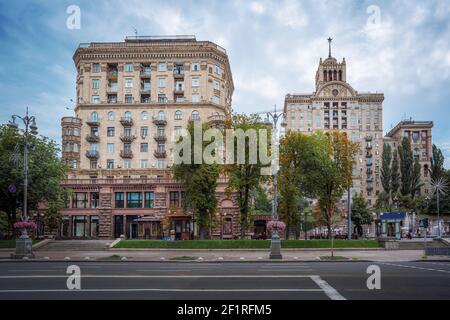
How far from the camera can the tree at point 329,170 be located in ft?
166

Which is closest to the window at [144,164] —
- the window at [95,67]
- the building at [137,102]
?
the building at [137,102]

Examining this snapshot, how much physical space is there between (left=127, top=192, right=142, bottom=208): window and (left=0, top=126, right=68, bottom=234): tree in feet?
36.4

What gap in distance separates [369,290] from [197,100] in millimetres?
60447

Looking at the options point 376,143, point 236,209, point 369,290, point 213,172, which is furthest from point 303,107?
point 369,290

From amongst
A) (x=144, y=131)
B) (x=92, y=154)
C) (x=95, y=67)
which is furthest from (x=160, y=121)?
(x=95, y=67)

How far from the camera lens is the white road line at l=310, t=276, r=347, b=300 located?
44.1 ft

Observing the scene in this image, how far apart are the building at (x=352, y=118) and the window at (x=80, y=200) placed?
81.0 meters

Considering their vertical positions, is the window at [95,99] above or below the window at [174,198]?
above

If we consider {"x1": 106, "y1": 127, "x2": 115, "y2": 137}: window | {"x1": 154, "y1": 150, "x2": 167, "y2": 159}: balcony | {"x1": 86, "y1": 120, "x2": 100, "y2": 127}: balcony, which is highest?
{"x1": 86, "y1": 120, "x2": 100, "y2": 127}: balcony

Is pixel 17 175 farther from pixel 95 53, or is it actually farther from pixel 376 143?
pixel 376 143

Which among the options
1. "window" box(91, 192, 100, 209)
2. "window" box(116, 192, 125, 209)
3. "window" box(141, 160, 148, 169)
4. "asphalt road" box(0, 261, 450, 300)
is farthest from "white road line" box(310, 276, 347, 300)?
"window" box(141, 160, 148, 169)

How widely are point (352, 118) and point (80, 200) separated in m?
86.9

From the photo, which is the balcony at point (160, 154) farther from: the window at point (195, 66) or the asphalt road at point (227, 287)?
the asphalt road at point (227, 287)

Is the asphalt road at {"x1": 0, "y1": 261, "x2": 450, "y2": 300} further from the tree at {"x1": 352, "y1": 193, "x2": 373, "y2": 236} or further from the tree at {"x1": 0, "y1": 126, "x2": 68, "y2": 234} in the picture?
the tree at {"x1": 352, "y1": 193, "x2": 373, "y2": 236}
